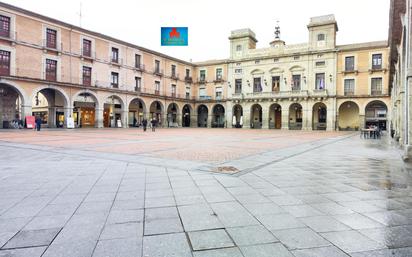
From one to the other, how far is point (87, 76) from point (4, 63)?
8465 mm

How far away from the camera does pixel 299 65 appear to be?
38625 millimetres

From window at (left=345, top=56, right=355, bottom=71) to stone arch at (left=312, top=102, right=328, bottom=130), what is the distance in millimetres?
5938

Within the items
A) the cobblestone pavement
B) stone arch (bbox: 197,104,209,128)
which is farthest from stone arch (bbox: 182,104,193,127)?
the cobblestone pavement

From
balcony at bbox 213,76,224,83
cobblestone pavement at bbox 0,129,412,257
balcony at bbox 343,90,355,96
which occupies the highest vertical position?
balcony at bbox 213,76,224,83

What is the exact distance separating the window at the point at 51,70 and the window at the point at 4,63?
3535 millimetres

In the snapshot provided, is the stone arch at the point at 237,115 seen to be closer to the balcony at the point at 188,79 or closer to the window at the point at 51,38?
the balcony at the point at 188,79

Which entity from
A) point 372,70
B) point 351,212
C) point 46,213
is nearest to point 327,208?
point 351,212

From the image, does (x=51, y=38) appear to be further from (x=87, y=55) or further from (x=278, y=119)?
(x=278, y=119)

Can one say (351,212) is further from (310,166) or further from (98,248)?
(310,166)

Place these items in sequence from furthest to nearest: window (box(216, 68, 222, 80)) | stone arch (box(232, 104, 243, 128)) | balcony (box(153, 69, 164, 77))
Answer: window (box(216, 68, 222, 80)) < stone arch (box(232, 104, 243, 128)) < balcony (box(153, 69, 164, 77))

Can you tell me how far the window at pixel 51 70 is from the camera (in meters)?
27.8

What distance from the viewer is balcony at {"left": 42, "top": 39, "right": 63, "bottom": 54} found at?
27378mm

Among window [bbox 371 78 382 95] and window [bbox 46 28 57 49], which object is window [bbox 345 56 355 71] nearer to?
window [bbox 371 78 382 95]

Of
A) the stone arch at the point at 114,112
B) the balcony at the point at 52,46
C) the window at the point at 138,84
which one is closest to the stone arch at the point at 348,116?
the window at the point at 138,84
